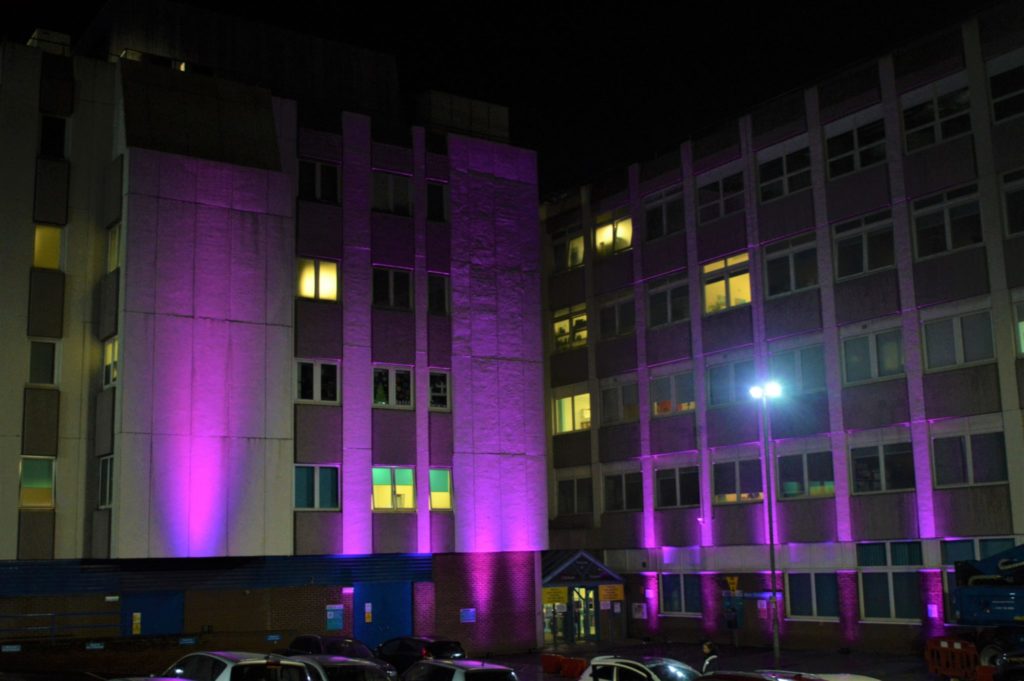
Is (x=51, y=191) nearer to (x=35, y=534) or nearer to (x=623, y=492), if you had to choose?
(x=35, y=534)

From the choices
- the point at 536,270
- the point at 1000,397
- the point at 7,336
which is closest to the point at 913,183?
the point at 1000,397

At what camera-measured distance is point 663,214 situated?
4831 centimetres

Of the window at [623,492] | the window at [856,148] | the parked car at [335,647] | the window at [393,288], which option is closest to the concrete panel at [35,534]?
the parked car at [335,647]

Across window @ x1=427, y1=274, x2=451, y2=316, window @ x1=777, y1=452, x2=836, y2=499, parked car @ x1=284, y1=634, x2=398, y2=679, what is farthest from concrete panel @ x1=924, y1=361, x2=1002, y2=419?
parked car @ x1=284, y1=634, x2=398, y2=679

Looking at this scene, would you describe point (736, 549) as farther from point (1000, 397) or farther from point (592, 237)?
point (592, 237)

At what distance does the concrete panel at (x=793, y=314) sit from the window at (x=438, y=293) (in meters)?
12.4

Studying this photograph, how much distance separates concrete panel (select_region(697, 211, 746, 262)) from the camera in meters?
44.4

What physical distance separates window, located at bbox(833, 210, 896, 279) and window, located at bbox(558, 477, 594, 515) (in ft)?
53.1

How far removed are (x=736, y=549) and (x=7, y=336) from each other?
2729 centimetres

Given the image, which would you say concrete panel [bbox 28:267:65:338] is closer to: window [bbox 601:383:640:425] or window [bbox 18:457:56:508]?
window [bbox 18:457:56:508]

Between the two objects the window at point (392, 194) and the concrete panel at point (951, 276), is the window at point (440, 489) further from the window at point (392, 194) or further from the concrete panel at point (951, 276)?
the concrete panel at point (951, 276)

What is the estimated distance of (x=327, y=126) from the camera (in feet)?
131

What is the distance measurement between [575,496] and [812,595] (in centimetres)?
1393

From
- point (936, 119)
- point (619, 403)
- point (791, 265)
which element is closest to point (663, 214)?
point (791, 265)
